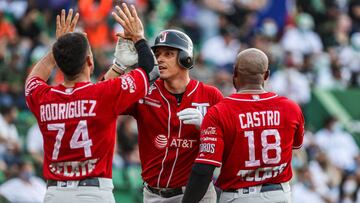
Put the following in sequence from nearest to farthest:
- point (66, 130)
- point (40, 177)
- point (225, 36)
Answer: point (66, 130)
point (40, 177)
point (225, 36)

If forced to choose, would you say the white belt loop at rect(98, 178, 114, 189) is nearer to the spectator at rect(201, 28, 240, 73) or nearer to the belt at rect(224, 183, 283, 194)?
the belt at rect(224, 183, 283, 194)

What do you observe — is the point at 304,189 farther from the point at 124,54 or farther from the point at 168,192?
the point at 124,54

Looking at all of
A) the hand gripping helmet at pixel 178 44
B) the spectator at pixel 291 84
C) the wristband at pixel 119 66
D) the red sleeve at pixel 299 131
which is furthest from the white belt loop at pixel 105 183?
the spectator at pixel 291 84

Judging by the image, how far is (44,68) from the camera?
Result: 8094 mm

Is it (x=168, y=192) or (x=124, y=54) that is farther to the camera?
(x=168, y=192)

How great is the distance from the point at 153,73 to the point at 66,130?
0.86 meters

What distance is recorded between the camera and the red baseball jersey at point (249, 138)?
26.0 feet

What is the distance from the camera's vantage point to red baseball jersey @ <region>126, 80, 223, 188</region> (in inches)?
332

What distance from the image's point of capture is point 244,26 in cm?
2006

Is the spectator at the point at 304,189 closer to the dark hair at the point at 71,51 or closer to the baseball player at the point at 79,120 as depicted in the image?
the baseball player at the point at 79,120

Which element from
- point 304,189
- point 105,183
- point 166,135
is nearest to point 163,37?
point 166,135

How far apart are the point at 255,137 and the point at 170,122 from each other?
81 centimetres

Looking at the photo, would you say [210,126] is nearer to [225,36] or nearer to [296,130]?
[296,130]

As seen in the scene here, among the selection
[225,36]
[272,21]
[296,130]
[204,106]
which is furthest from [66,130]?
[272,21]
